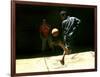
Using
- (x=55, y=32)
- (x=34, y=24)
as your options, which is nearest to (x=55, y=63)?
(x=55, y=32)

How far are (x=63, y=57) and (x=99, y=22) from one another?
612 mm

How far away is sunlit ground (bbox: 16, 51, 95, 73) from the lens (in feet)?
6.21

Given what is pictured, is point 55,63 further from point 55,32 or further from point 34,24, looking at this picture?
point 34,24

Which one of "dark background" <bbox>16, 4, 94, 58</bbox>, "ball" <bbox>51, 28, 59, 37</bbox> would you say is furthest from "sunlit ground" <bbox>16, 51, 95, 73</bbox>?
"ball" <bbox>51, 28, 59, 37</bbox>

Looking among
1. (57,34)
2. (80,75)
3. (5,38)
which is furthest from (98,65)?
(5,38)

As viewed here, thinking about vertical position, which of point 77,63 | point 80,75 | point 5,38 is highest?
point 5,38

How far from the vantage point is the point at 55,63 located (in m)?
1.99

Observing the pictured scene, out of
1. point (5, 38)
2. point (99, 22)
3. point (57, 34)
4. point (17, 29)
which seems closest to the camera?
point (5, 38)

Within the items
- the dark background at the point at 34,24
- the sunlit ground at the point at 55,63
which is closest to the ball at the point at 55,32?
the dark background at the point at 34,24

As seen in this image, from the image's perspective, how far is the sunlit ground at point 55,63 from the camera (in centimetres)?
189

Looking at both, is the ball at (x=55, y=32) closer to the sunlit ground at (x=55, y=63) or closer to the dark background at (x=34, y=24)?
the dark background at (x=34, y=24)

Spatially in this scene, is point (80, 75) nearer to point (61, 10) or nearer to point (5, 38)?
point (61, 10)

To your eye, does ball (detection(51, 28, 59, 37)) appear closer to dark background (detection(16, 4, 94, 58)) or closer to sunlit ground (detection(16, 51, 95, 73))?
dark background (detection(16, 4, 94, 58))

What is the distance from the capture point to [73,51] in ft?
6.81
